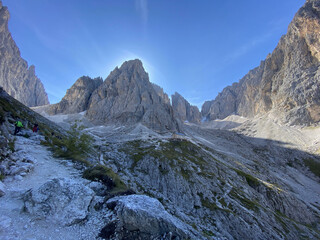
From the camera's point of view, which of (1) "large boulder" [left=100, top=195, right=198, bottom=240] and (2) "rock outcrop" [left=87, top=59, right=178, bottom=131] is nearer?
(1) "large boulder" [left=100, top=195, right=198, bottom=240]

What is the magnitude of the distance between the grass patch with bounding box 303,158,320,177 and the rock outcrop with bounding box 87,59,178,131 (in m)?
94.6

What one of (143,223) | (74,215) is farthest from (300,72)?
(74,215)

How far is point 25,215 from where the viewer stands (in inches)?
397

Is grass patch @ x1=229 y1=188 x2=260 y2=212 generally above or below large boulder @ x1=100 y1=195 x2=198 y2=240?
below

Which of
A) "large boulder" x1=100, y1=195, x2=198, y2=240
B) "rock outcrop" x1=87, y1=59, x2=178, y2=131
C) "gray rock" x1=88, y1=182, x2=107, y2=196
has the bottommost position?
"large boulder" x1=100, y1=195, x2=198, y2=240

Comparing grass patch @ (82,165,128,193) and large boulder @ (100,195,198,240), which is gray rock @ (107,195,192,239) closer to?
large boulder @ (100,195,198,240)

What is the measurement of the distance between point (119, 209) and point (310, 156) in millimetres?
142007

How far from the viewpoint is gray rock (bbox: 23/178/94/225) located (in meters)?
10.6

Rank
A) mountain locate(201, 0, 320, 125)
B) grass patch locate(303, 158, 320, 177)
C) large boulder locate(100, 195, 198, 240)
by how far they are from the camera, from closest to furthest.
Answer: large boulder locate(100, 195, 198, 240), grass patch locate(303, 158, 320, 177), mountain locate(201, 0, 320, 125)

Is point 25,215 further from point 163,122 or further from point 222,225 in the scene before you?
point 163,122

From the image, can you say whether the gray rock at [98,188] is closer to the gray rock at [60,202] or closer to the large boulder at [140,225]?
the gray rock at [60,202]

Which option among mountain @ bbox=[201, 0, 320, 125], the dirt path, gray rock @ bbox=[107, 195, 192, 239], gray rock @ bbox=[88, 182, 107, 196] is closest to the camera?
the dirt path

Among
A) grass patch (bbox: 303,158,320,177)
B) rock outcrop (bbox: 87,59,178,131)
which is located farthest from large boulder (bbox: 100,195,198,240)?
grass patch (bbox: 303,158,320,177)

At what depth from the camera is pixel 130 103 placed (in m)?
160
